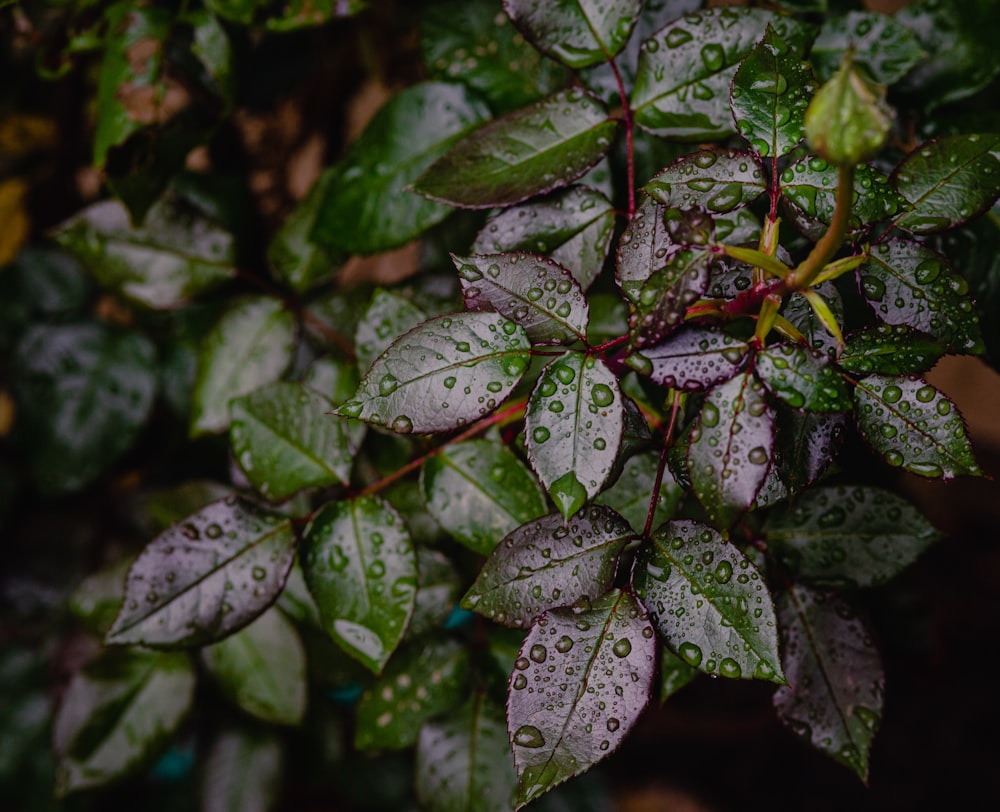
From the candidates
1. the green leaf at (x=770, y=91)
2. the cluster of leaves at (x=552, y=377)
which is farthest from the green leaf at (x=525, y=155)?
the green leaf at (x=770, y=91)

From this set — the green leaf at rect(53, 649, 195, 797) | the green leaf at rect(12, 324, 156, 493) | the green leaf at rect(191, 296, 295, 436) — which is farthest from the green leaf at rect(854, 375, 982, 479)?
the green leaf at rect(12, 324, 156, 493)

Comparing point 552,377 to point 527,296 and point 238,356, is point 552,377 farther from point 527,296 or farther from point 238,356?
point 238,356

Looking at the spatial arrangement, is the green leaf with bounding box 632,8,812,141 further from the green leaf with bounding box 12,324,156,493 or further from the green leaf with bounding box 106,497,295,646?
the green leaf with bounding box 12,324,156,493

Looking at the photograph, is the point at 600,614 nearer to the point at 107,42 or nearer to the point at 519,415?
the point at 519,415

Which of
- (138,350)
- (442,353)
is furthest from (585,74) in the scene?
(138,350)

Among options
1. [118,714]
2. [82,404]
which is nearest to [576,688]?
[118,714]
